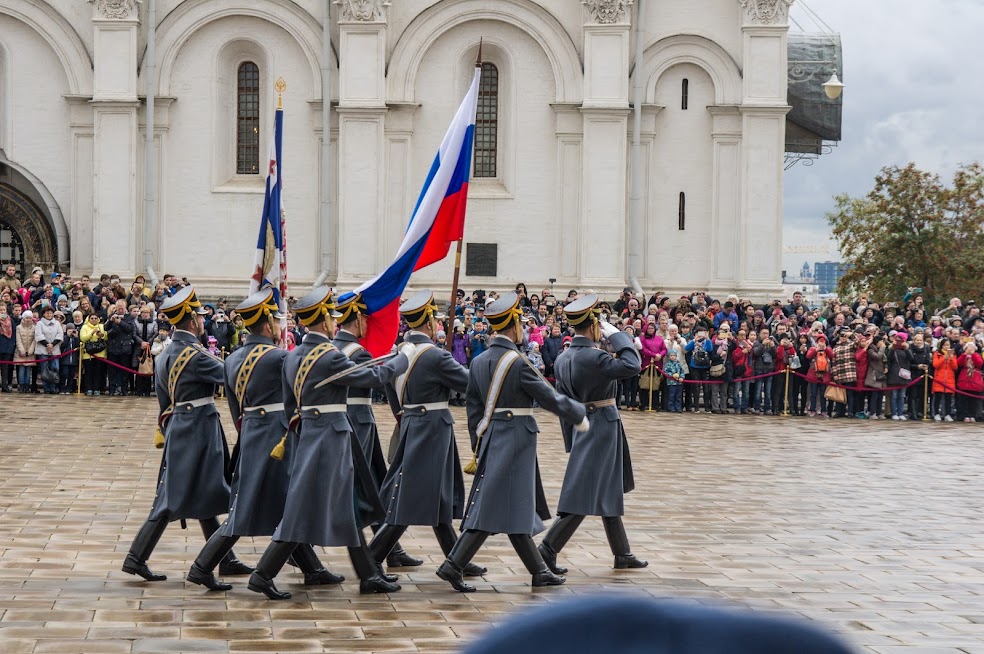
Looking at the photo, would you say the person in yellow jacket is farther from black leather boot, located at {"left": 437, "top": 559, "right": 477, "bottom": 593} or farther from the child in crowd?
black leather boot, located at {"left": 437, "top": 559, "right": 477, "bottom": 593}

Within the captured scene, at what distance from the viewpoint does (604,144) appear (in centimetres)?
2992

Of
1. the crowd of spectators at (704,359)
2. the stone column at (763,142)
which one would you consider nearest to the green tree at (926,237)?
the stone column at (763,142)

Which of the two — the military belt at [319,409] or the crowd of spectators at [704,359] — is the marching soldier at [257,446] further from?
the crowd of spectators at [704,359]

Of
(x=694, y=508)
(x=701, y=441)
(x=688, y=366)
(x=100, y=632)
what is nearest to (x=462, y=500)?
(x=100, y=632)

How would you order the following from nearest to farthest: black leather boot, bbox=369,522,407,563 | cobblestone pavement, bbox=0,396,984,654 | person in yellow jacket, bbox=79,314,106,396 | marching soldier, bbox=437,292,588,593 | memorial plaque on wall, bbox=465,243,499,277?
1. cobblestone pavement, bbox=0,396,984,654
2. marching soldier, bbox=437,292,588,593
3. black leather boot, bbox=369,522,407,563
4. person in yellow jacket, bbox=79,314,106,396
5. memorial plaque on wall, bbox=465,243,499,277

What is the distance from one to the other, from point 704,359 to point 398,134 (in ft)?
36.1

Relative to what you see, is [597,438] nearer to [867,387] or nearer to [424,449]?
[424,449]

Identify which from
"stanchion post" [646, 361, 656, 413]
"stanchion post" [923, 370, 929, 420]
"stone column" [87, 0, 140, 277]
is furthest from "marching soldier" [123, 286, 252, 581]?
"stone column" [87, 0, 140, 277]

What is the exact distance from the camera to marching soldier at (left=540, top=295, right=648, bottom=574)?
9.14 meters

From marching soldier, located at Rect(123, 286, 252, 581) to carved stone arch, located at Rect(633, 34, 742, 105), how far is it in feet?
74.3

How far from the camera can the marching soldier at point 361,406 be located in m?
8.98

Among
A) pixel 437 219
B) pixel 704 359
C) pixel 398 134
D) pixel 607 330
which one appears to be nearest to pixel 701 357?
pixel 704 359

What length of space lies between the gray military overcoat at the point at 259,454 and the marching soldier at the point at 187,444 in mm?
153

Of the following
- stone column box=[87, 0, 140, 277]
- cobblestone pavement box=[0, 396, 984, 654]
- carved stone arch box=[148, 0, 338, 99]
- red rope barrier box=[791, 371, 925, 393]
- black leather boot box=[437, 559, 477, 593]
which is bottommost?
cobblestone pavement box=[0, 396, 984, 654]
